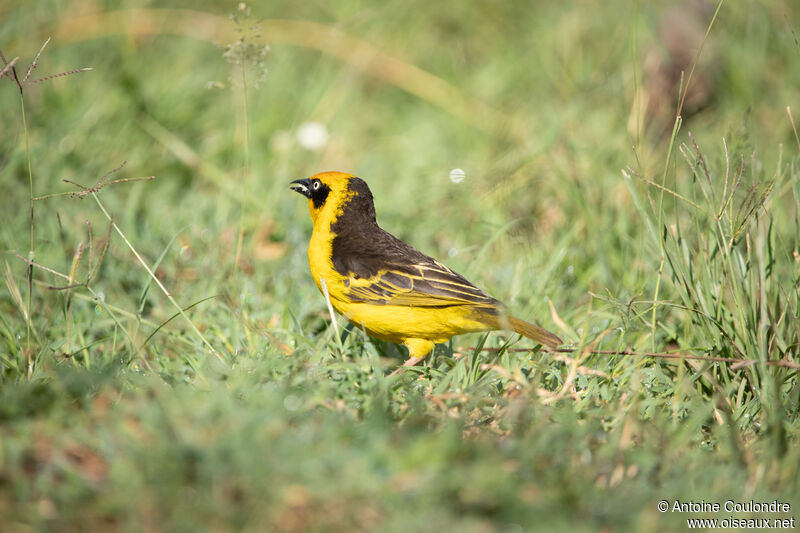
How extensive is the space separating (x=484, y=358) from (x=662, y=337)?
1050 millimetres

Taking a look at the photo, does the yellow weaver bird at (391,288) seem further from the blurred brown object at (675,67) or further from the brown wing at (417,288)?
the blurred brown object at (675,67)

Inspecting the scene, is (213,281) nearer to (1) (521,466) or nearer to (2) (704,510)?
(1) (521,466)

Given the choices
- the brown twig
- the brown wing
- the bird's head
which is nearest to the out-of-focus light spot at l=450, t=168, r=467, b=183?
the bird's head

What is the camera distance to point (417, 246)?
4.94m

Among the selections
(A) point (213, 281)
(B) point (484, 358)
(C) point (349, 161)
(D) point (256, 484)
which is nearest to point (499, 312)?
(B) point (484, 358)

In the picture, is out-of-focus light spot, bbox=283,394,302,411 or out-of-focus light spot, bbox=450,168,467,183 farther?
out-of-focus light spot, bbox=450,168,467,183

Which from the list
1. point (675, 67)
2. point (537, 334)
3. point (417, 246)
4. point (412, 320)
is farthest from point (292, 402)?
point (675, 67)

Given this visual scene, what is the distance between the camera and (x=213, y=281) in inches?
164

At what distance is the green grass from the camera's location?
6.91 feet

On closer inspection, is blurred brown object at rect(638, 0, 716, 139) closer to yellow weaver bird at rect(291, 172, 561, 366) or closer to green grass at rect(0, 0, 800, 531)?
green grass at rect(0, 0, 800, 531)

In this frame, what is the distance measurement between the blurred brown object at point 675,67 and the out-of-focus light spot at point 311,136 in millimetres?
2688

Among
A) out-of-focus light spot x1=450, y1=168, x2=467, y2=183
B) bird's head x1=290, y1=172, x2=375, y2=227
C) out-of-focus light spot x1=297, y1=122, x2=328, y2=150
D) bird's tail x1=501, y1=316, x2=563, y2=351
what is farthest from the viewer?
out-of-focus light spot x1=297, y1=122, x2=328, y2=150

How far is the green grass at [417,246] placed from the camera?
211 cm

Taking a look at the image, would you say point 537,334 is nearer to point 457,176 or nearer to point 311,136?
point 457,176
